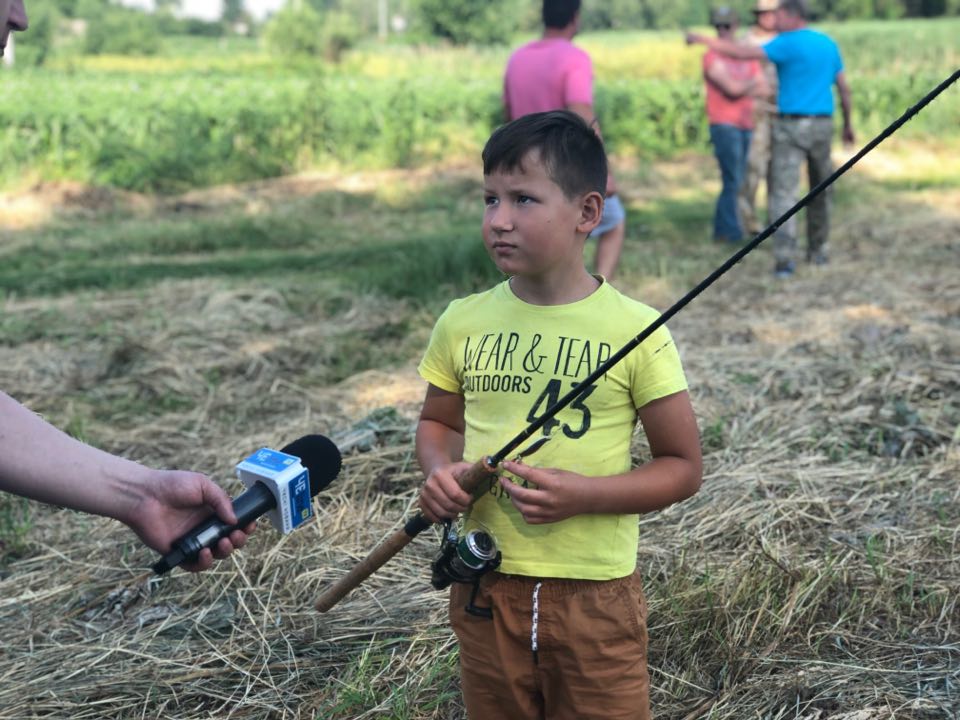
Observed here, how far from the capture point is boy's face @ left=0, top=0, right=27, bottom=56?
1.93 metres

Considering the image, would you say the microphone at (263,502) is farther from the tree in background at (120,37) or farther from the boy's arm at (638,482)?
the tree in background at (120,37)

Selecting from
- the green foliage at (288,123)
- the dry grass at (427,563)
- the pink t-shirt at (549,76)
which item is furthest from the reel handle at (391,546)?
the green foliage at (288,123)

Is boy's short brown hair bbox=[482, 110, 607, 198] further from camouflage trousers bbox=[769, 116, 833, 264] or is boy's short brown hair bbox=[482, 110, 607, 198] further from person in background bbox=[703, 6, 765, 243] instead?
person in background bbox=[703, 6, 765, 243]

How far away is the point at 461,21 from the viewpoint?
50.8m

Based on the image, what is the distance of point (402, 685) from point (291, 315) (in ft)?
16.3

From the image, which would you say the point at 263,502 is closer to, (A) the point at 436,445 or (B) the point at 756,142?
(A) the point at 436,445

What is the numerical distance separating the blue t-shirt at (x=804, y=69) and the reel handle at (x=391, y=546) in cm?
716

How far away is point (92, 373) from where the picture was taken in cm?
659

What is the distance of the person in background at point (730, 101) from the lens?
10.1m

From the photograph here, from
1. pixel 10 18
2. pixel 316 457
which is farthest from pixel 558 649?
pixel 10 18

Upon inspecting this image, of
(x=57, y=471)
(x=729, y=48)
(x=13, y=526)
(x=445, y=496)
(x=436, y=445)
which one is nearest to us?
(x=57, y=471)

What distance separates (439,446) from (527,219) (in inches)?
23.3

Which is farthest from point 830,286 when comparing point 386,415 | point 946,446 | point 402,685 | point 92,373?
point 402,685

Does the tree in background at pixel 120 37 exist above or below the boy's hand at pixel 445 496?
above
